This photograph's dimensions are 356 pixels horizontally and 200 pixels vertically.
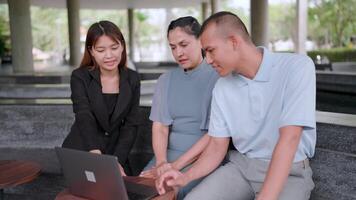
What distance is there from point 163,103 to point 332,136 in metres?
1.12

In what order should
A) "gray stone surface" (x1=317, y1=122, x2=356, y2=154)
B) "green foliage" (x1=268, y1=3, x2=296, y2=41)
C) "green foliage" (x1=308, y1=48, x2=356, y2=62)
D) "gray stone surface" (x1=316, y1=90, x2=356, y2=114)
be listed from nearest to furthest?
"gray stone surface" (x1=317, y1=122, x2=356, y2=154) → "gray stone surface" (x1=316, y1=90, x2=356, y2=114) → "green foliage" (x1=308, y1=48, x2=356, y2=62) → "green foliage" (x1=268, y1=3, x2=296, y2=41)

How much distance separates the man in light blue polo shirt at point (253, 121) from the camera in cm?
A: 199

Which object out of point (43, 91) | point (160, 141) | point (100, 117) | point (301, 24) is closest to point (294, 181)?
point (160, 141)

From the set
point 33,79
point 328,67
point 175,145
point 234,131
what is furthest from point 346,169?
point 328,67

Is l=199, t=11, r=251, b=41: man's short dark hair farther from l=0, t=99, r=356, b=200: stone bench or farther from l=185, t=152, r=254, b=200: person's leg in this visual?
l=0, t=99, r=356, b=200: stone bench

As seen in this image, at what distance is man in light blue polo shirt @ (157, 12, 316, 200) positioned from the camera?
1986 millimetres

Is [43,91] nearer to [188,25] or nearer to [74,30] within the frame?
[188,25]

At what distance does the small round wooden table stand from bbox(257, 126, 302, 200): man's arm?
1.63 meters

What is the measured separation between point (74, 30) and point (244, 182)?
2205cm

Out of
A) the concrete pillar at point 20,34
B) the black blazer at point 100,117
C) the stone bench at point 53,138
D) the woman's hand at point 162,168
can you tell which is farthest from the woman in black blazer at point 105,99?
the concrete pillar at point 20,34

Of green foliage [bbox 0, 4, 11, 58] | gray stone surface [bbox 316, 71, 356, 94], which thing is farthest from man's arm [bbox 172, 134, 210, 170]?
green foliage [bbox 0, 4, 11, 58]

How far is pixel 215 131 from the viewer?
7.59 feet

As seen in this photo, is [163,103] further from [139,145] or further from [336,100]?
[336,100]

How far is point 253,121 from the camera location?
2.18 m
